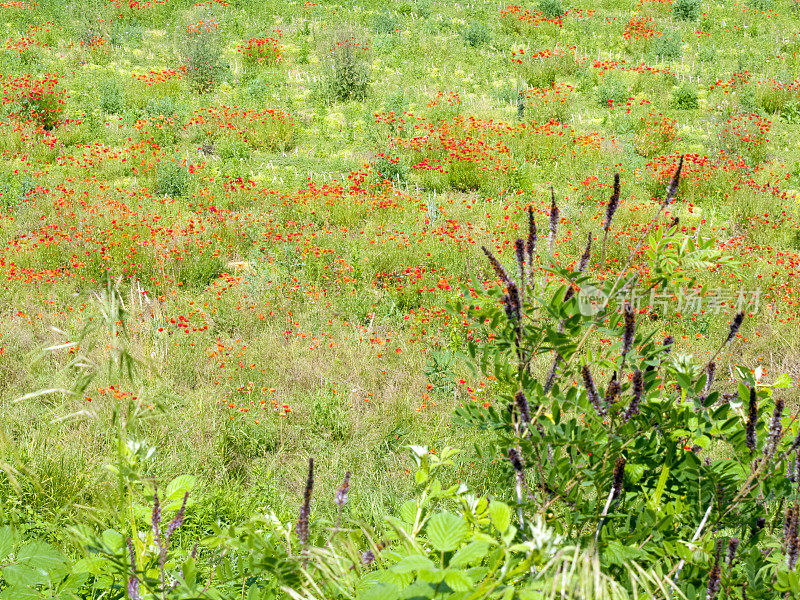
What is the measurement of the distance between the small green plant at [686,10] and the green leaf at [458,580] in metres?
16.6

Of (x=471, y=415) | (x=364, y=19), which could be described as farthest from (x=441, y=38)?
(x=471, y=415)

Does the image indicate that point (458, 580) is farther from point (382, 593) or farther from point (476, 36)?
point (476, 36)

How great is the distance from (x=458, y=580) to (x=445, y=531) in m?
0.10

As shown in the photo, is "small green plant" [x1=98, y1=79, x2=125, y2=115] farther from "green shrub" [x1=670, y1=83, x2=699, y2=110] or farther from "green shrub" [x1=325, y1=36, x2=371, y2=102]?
"green shrub" [x1=670, y1=83, x2=699, y2=110]

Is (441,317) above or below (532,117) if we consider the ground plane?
below

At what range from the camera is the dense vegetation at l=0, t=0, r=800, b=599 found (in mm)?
1672

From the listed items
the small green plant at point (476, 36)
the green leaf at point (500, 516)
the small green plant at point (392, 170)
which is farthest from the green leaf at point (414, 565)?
the small green plant at point (476, 36)

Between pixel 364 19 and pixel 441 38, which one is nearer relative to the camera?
pixel 441 38

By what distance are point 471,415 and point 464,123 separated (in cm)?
771

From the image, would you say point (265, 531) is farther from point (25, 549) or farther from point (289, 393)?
point (289, 393)

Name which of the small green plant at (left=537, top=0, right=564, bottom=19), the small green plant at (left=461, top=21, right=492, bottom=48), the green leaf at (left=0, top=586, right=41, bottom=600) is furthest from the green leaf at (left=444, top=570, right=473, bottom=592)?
the small green plant at (left=537, top=0, right=564, bottom=19)

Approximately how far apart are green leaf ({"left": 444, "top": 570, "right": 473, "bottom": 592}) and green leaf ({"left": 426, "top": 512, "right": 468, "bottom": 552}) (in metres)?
0.04

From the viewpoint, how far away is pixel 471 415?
6.66 feet

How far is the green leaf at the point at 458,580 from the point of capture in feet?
3.95
